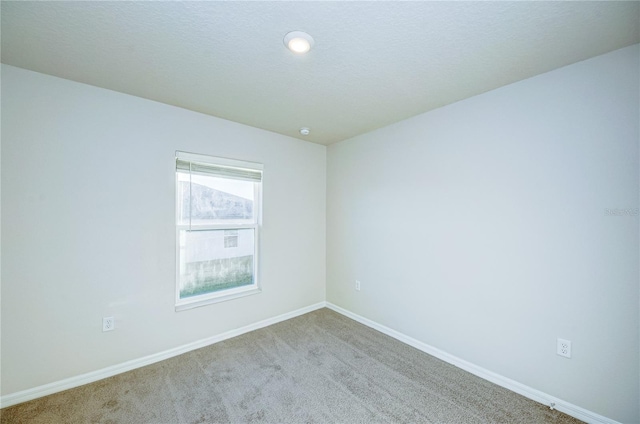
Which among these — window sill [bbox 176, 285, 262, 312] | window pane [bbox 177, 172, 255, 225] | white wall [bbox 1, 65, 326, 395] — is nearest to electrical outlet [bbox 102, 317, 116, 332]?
white wall [bbox 1, 65, 326, 395]

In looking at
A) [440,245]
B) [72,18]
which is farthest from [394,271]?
[72,18]

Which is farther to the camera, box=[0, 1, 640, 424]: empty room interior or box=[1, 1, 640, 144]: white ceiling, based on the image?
box=[0, 1, 640, 424]: empty room interior

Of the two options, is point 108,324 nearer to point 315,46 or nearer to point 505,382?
point 315,46

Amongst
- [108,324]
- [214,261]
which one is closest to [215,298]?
[214,261]

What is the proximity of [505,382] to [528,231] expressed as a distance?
125 centimetres

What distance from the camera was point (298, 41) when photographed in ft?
5.31

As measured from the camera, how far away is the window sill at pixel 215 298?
2743mm

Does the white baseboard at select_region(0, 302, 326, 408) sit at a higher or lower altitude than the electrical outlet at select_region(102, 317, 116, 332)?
lower

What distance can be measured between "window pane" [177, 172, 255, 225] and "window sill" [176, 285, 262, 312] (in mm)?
822

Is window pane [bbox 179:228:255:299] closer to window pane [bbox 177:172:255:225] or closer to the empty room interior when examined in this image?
the empty room interior

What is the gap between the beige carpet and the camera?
72.5 inches

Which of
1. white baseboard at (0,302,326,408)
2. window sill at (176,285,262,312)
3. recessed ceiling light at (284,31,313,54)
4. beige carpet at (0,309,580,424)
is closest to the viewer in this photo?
recessed ceiling light at (284,31,313,54)

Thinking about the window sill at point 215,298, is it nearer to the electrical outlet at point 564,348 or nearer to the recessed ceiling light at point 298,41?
the recessed ceiling light at point 298,41

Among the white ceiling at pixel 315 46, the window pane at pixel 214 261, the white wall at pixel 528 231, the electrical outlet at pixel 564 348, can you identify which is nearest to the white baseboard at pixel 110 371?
the window pane at pixel 214 261
